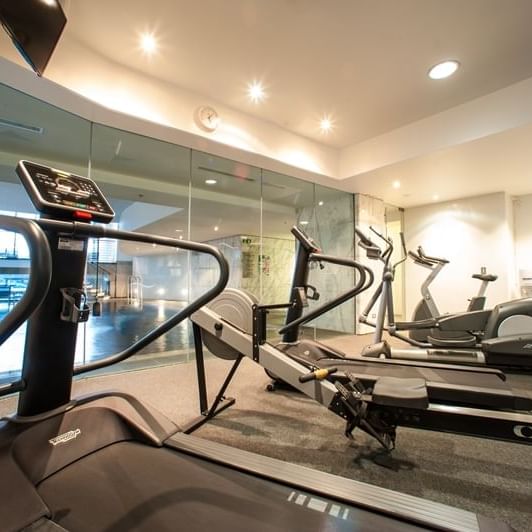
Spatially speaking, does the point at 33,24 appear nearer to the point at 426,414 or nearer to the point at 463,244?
the point at 426,414

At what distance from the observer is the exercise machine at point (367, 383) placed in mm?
1617

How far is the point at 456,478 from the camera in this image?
1.67m

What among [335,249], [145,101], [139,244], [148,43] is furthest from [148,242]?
[335,249]

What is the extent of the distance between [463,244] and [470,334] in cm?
278

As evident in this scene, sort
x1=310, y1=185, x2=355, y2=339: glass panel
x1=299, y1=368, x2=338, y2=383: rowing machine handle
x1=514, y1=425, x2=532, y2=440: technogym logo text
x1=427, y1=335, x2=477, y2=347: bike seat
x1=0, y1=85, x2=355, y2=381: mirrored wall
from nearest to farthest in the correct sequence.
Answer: x1=514, y1=425, x2=532, y2=440: technogym logo text, x1=299, y1=368, x2=338, y2=383: rowing machine handle, x1=0, y1=85, x2=355, y2=381: mirrored wall, x1=427, y1=335, x2=477, y2=347: bike seat, x1=310, y1=185, x2=355, y2=339: glass panel

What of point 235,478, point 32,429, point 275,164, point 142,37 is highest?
point 142,37

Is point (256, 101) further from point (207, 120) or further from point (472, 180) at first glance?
point (472, 180)

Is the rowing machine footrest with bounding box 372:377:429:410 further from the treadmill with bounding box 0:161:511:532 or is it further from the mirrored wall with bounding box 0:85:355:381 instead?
the mirrored wall with bounding box 0:85:355:381

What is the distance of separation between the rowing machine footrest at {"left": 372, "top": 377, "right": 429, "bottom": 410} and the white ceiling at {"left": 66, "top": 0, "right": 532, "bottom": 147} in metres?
2.74

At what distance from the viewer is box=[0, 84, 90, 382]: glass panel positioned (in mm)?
3223

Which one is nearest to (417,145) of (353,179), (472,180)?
(353,179)

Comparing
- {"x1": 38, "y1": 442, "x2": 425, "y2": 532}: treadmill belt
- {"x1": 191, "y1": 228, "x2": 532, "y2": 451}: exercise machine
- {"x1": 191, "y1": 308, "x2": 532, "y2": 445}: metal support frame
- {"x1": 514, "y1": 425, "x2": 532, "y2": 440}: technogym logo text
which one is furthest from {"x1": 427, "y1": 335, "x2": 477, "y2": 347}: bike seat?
{"x1": 38, "y1": 442, "x2": 425, "y2": 532}: treadmill belt

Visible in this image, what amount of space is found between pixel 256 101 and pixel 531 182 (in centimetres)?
492

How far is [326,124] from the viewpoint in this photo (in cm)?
433
